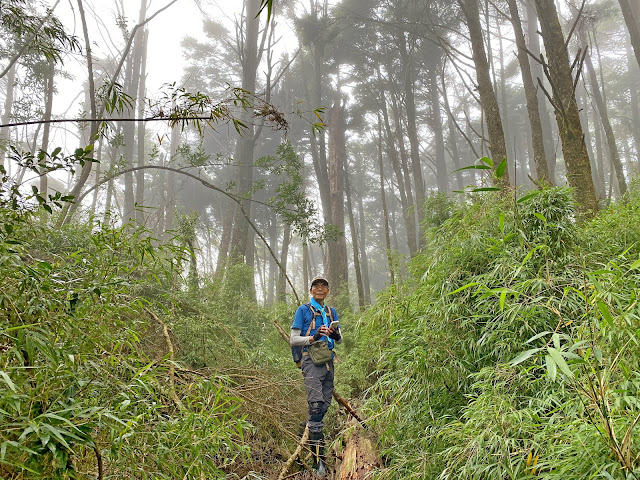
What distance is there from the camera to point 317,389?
4156 mm

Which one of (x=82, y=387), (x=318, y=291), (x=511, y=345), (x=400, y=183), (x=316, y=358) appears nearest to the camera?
(x=82, y=387)

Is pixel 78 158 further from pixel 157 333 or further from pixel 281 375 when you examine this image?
pixel 281 375

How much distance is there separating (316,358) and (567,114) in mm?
4814

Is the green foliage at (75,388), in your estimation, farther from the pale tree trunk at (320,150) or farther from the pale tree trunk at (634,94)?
the pale tree trunk at (634,94)

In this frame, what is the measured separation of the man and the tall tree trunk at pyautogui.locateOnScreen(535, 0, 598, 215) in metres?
3.50

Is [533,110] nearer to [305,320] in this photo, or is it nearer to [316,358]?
[305,320]

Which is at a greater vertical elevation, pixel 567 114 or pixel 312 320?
pixel 567 114

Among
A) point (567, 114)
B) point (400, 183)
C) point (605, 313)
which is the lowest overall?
point (605, 313)

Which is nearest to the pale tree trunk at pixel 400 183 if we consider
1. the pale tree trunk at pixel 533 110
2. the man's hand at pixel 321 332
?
the pale tree trunk at pixel 533 110

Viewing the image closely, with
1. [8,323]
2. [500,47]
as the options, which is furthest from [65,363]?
[500,47]

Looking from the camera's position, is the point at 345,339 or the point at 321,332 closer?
the point at 321,332

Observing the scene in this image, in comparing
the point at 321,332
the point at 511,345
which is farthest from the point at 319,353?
the point at 511,345

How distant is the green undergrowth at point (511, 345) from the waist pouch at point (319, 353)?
0.54 meters

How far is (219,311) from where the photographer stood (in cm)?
715
